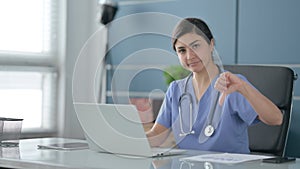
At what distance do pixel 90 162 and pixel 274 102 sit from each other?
1171 mm

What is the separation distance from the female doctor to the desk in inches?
11.2

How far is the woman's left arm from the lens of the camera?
2.20 metres

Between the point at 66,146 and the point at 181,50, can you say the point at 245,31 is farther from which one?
the point at 66,146

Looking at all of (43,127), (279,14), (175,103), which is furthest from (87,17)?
(175,103)

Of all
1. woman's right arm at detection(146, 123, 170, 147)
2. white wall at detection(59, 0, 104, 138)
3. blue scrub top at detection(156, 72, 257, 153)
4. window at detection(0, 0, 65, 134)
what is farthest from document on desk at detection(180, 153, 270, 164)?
white wall at detection(59, 0, 104, 138)

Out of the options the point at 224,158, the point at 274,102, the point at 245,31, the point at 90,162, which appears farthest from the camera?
the point at 245,31

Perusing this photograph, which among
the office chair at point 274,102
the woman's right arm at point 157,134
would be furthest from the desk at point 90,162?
the office chair at point 274,102

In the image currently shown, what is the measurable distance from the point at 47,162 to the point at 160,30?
0.66m

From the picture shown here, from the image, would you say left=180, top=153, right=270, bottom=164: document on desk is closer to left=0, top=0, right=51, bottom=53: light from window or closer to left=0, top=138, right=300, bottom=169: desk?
left=0, top=138, right=300, bottom=169: desk

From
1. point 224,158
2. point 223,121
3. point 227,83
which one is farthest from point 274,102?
point 224,158

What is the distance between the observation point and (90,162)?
1.83m

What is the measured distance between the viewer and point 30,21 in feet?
13.5

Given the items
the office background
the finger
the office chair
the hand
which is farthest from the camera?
the office background

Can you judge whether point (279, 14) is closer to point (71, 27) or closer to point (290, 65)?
point (290, 65)
